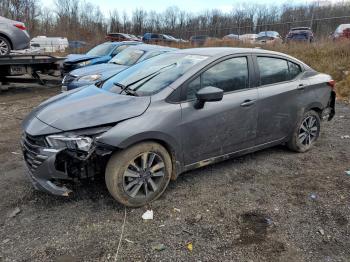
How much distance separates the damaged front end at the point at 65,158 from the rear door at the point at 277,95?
2168 mm

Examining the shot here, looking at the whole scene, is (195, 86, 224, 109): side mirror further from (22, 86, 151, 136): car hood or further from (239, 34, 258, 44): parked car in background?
(239, 34, 258, 44): parked car in background

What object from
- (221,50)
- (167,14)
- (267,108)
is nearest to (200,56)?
(221,50)

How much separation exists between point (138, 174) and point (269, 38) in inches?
599

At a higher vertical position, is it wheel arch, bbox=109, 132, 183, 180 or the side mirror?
the side mirror

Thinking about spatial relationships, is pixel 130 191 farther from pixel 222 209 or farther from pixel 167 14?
pixel 167 14

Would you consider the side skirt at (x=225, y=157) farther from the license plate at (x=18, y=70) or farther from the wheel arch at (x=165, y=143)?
the license plate at (x=18, y=70)

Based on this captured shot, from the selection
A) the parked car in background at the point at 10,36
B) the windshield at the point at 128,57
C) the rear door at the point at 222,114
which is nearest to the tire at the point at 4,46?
the parked car in background at the point at 10,36

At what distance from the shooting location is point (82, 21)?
39.6 metres

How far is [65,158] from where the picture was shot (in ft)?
10.3

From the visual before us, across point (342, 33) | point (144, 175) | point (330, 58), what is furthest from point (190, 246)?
point (342, 33)

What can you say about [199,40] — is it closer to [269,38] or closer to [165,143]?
[269,38]

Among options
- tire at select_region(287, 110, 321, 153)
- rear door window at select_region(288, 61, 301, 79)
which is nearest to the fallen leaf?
tire at select_region(287, 110, 321, 153)

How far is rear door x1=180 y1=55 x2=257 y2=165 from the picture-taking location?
12.1ft

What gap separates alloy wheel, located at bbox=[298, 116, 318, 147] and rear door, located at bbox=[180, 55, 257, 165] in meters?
1.16
